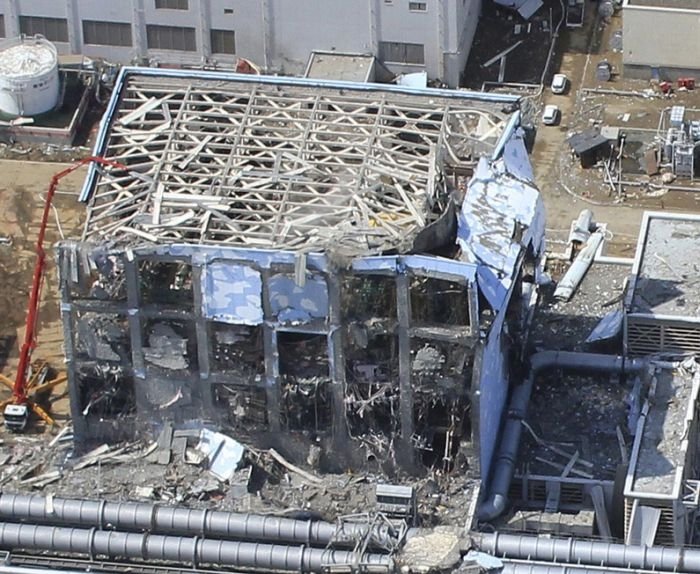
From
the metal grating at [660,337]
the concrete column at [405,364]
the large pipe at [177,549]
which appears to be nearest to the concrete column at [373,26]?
the metal grating at [660,337]

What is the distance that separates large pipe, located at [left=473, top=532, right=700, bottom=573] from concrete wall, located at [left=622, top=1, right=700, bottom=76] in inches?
1407

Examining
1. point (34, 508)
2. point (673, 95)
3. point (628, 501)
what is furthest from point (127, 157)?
point (673, 95)

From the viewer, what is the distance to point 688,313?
85.9m

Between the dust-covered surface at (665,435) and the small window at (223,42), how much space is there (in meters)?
32.3

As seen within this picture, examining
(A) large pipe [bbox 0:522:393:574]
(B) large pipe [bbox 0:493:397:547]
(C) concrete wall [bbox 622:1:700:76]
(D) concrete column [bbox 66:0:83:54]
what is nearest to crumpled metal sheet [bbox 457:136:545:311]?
(B) large pipe [bbox 0:493:397:547]

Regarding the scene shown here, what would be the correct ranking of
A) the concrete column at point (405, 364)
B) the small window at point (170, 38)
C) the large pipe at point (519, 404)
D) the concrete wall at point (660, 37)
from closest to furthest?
the concrete column at point (405, 364) < the large pipe at point (519, 404) < the concrete wall at point (660, 37) < the small window at point (170, 38)

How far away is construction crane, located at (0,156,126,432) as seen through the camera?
87.0m

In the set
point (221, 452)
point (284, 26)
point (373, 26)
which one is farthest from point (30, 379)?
point (373, 26)

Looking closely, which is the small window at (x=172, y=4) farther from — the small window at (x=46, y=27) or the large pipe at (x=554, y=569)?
the large pipe at (x=554, y=569)

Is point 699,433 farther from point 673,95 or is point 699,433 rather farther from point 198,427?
point 673,95

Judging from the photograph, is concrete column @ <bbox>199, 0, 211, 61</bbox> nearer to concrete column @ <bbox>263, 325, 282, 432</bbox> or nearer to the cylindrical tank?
the cylindrical tank

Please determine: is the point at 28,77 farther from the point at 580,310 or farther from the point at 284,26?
the point at 580,310

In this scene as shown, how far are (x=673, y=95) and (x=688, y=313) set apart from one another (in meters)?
25.3

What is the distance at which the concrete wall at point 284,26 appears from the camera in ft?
354
